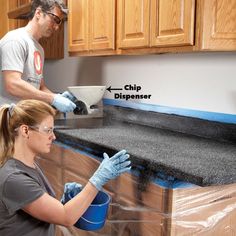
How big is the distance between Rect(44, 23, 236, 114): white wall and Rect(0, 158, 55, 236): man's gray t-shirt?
114cm

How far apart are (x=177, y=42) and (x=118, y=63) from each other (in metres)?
1.15

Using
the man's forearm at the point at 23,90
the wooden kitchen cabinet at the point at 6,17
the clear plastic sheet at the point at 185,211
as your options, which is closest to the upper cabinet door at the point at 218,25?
the clear plastic sheet at the point at 185,211

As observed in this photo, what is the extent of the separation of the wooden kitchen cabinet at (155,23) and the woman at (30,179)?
28.5 inches

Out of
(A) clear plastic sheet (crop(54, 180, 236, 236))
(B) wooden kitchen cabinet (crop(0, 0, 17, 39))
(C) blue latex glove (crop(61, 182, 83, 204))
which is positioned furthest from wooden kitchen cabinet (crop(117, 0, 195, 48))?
(B) wooden kitchen cabinet (crop(0, 0, 17, 39))

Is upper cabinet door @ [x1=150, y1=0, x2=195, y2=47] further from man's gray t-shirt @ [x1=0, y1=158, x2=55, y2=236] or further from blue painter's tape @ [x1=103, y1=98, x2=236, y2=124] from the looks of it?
man's gray t-shirt @ [x1=0, y1=158, x2=55, y2=236]

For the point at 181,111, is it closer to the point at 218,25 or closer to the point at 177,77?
the point at 177,77

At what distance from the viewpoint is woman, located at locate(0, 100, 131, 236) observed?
1163mm

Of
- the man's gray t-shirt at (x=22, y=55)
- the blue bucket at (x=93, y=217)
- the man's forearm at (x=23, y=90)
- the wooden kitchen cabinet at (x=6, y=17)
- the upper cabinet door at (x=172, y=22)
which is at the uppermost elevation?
the wooden kitchen cabinet at (x=6, y=17)

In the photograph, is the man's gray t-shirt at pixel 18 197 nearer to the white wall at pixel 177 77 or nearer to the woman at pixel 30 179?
the woman at pixel 30 179

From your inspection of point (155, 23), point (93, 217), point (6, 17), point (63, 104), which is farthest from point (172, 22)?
point (6, 17)

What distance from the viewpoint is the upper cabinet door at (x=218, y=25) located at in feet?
5.28

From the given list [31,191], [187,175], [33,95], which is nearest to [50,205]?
[31,191]

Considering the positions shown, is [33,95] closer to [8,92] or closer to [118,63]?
[8,92]

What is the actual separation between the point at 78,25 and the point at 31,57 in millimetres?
474
